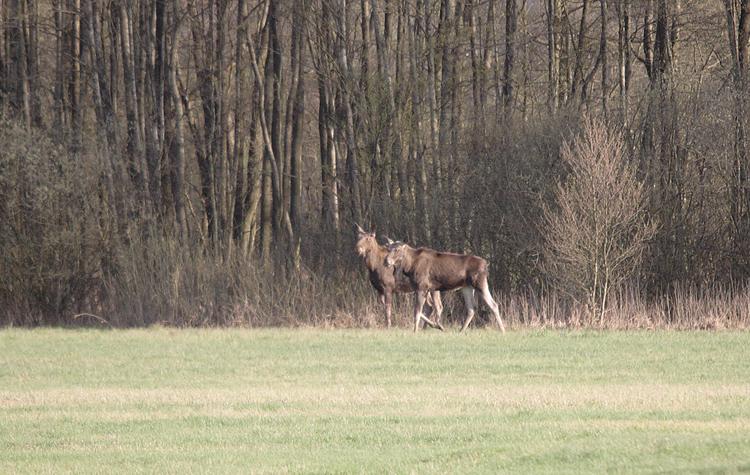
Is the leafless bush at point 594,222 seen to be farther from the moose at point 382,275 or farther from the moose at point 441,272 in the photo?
the moose at point 382,275

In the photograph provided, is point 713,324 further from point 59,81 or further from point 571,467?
point 59,81

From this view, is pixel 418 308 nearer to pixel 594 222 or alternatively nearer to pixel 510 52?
pixel 594 222

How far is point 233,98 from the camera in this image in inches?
1843

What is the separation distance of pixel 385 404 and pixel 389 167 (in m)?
20.6

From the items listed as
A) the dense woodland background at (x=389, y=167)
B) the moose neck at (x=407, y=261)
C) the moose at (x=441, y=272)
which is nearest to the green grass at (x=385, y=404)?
the moose at (x=441, y=272)

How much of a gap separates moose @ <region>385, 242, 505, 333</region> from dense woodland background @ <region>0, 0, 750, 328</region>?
5.76 ft

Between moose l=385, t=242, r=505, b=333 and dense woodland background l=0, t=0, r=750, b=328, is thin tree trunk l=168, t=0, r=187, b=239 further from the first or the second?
moose l=385, t=242, r=505, b=333

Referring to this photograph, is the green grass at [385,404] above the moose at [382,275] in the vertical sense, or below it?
below

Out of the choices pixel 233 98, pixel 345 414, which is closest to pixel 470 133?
pixel 233 98

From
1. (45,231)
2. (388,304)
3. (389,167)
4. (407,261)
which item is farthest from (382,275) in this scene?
(45,231)

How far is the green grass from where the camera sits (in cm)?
1170

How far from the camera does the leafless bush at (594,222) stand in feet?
94.5

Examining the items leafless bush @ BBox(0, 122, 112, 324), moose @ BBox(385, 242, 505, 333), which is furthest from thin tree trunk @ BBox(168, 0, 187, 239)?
moose @ BBox(385, 242, 505, 333)

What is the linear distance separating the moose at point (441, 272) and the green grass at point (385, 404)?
1.49 m
